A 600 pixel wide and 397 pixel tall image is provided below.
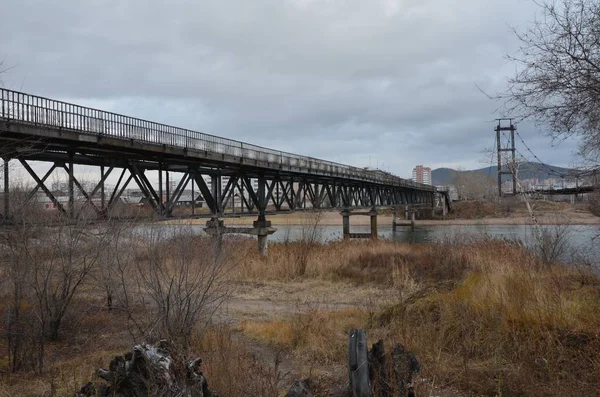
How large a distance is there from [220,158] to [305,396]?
1978 centimetres

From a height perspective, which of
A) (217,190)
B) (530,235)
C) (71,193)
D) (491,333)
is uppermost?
(217,190)

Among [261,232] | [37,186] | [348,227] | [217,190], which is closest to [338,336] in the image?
[37,186]

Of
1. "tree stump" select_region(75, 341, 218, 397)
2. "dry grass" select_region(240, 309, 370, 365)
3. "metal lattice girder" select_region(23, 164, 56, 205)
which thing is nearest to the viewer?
"tree stump" select_region(75, 341, 218, 397)

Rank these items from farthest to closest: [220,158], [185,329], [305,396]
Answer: [220,158]
[185,329]
[305,396]

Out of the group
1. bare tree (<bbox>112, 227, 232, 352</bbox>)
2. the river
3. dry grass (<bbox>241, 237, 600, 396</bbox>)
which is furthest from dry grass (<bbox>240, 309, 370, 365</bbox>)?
the river

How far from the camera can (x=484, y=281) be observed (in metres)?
9.10

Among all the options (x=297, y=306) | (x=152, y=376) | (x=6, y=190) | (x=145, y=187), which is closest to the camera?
(x=152, y=376)

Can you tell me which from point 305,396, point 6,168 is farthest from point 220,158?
point 305,396

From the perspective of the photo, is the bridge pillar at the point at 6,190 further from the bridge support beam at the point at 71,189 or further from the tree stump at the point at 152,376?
the tree stump at the point at 152,376

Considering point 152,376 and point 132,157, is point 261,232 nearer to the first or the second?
point 132,157

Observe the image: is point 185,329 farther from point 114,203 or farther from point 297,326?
point 114,203

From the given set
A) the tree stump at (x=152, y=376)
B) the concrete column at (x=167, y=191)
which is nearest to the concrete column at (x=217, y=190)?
the concrete column at (x=167, y=191)

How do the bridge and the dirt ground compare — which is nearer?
the dirt ground

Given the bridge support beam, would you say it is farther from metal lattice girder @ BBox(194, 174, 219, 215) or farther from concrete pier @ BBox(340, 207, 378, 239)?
concrete pier @ BBox(340, 207, 378, 239)
